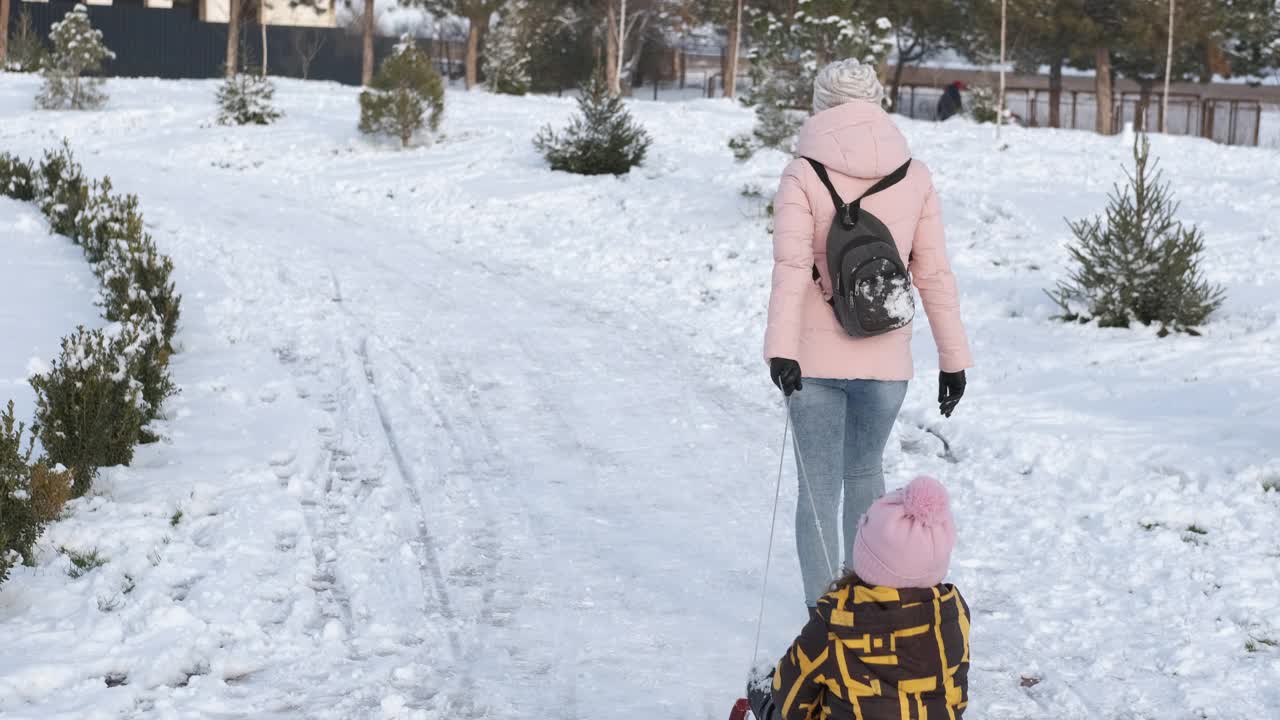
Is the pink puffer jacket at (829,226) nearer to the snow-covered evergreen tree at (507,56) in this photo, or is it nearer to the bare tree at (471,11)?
the snow-covered evergreen tree at (507,56)

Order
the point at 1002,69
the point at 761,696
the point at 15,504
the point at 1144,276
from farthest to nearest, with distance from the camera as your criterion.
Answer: the point at 1002,69 < the point at 1144,276 < the point at 15,504 < the point at 761,696

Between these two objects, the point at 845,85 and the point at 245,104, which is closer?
the point at 845,85

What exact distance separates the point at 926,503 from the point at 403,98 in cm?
2078

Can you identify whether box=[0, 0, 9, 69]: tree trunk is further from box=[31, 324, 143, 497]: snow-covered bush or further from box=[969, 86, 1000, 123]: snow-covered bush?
box=[31, 324, 143, 497]: snow-covered bush

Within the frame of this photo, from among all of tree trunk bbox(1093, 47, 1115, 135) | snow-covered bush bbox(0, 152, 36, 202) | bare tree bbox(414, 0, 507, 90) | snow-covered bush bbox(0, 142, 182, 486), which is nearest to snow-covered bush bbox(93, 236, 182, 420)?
snow-covered bush bbox(0, 142, 182, 486)

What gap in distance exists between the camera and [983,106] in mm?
27609

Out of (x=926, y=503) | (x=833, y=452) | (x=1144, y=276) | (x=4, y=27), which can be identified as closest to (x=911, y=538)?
(x=926, y=503)

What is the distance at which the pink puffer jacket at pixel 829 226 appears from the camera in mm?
3992

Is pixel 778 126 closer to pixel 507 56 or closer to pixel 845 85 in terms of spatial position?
pixel 845 85

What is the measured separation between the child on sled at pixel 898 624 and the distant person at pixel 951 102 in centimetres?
3110

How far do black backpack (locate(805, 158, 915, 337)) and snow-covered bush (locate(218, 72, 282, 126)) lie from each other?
897 inches

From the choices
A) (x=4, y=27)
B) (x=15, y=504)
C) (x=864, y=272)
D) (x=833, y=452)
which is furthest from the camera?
(x=4, y=27)

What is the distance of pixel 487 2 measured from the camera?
124 feet

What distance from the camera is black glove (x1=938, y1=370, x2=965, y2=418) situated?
429 cm
